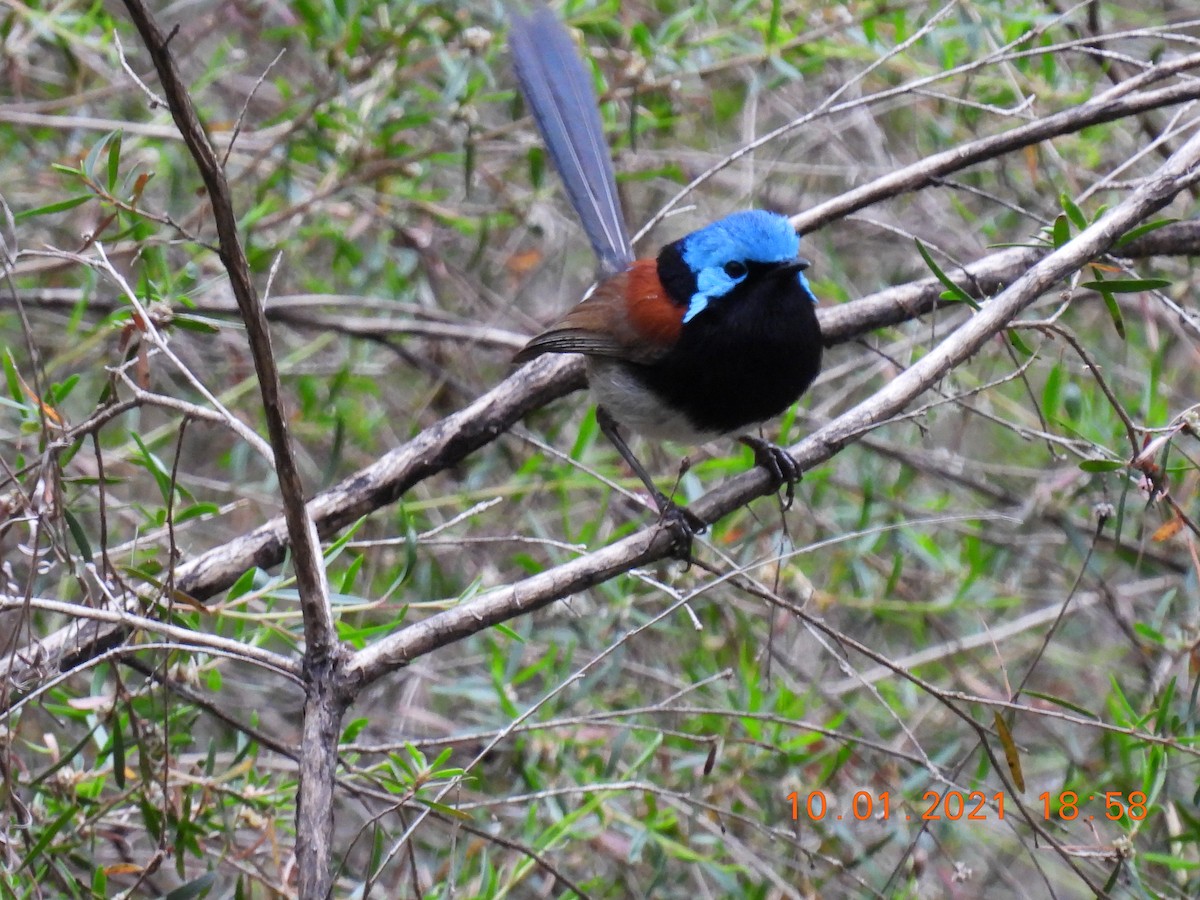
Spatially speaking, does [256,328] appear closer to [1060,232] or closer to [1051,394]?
[1060,232]

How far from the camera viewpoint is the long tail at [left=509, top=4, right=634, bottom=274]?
12.6ft

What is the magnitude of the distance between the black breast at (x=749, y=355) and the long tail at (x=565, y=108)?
86 cm

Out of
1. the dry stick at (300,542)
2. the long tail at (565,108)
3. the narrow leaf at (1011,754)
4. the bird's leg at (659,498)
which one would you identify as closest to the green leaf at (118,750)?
the dry stick at (300,542)

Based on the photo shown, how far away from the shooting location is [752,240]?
337 centimetres

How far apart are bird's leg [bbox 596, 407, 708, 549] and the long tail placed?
0.67 metres

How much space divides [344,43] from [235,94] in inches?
53.7

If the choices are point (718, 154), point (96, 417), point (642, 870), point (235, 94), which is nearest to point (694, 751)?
point (642, 870)

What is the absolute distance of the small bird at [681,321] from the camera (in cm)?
330

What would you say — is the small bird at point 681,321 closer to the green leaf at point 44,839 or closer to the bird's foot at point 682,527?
the bird's foot at point 682,527

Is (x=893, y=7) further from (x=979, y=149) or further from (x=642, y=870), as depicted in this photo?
(x=642, y=870)

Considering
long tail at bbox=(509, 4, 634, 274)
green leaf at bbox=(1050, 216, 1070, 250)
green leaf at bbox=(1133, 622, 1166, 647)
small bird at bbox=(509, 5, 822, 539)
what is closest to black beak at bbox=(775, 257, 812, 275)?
small bird at bbox=(509, 5, 822, 539)
